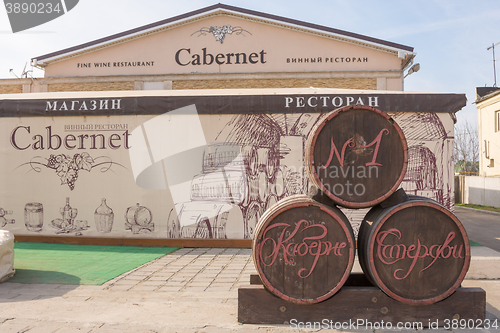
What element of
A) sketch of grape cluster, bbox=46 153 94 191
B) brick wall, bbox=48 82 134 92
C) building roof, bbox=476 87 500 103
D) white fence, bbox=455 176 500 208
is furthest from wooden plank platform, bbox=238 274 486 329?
building roof, bbox=476 87 500 103

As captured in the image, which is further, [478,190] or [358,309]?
[478,190]

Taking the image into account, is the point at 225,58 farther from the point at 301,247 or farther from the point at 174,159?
the point at 301,247

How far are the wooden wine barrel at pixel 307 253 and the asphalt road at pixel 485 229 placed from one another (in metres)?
6.55

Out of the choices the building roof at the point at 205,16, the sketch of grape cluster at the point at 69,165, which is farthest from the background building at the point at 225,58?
the sketch of grape cluster at the point at 69,165

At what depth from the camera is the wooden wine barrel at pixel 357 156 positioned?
3.76 metres

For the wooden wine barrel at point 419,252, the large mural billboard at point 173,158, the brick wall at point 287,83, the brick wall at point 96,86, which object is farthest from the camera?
the brick wall at point 96,86

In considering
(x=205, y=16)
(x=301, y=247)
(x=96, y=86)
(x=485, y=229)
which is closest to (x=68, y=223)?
(x=301, y=247)

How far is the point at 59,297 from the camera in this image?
15.3 feet

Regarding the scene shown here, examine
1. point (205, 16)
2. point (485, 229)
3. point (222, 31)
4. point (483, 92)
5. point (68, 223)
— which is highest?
point (205, 16)

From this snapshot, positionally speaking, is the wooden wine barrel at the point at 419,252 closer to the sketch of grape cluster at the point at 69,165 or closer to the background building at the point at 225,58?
the sketch of grape cluster at the point at 69,165

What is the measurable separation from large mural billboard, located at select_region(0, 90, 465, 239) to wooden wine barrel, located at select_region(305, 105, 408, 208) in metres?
3.93

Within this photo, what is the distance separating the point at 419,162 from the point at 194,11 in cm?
1288

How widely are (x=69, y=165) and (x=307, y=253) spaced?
6322 millimetres

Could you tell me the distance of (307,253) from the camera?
379 centimetres
